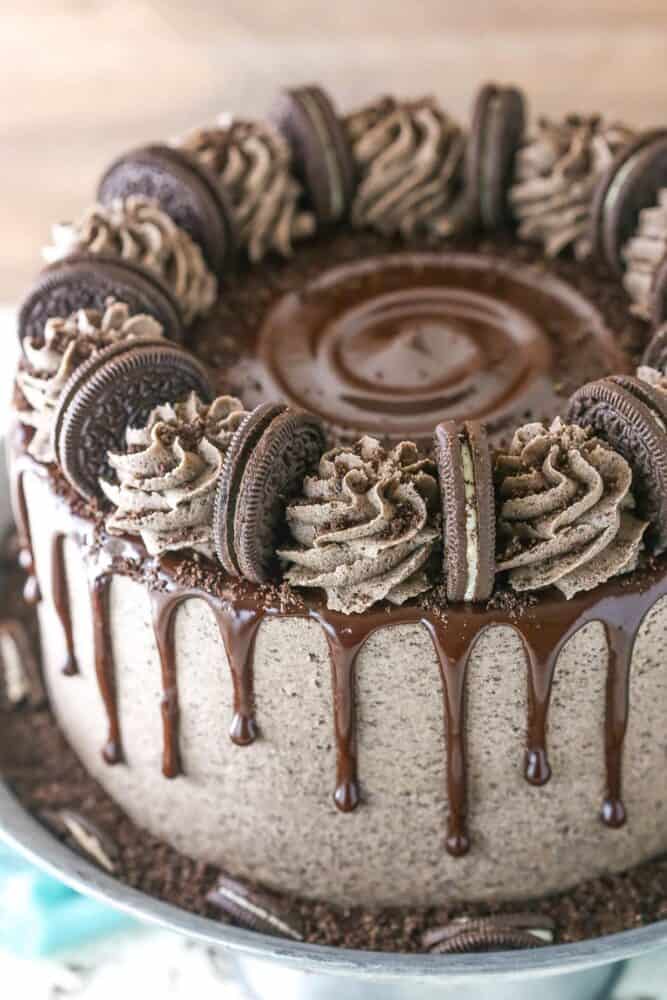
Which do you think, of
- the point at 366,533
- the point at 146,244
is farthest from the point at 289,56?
the point at 366,533

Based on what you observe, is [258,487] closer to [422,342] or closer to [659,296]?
[422,342]

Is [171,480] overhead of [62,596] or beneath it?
overhead

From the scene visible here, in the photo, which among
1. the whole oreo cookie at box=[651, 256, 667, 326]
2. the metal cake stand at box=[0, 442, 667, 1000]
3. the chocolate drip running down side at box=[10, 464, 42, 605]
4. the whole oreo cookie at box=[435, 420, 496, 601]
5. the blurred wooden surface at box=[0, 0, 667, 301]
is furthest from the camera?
the blurred wooden surface at box=[0, 0, 667, 301]

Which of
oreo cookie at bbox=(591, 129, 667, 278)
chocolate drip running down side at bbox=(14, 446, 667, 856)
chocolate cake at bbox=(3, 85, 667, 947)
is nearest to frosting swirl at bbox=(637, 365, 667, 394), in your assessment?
chocolate cake at bbox=(3, 85, 667, 947)

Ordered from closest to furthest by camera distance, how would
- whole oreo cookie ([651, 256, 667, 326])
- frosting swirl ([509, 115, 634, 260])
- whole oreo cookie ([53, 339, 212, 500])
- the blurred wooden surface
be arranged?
1. whole oreo cookie ([53, 339, 212, 500])
2. whole oreo cookie ([651, 256, 667, 326])
3. frosting swirl ([509, 115, 634, 260])
4. the blurred wooden surface

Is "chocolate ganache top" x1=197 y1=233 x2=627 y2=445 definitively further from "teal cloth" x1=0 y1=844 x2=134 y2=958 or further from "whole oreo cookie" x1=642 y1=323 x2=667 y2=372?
"teal cloth" x1=0 y1=844 x2=134 y2=958

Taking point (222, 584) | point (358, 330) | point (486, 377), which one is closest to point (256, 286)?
point (358, 330)

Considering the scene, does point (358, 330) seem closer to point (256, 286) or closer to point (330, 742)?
point (256, 286)
